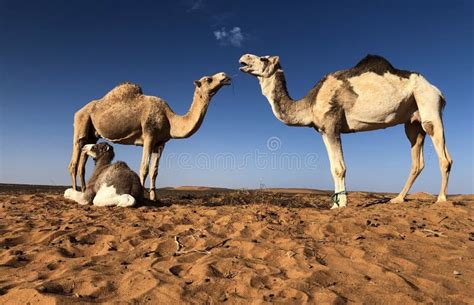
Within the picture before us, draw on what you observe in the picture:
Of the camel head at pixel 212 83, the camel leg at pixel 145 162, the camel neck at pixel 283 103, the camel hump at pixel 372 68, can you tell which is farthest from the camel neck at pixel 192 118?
the camel hump at pixel 372 68

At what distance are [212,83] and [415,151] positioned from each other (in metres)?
5.23

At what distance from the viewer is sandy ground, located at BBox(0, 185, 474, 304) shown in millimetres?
2680

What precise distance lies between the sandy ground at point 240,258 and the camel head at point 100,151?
296 centimetres

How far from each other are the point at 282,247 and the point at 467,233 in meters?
2.74

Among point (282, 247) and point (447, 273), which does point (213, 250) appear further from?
point (447, 273)

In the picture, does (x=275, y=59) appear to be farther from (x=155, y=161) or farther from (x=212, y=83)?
(x=155, y=161)

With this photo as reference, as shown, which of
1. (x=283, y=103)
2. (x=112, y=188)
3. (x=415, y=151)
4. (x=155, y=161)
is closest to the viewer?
(x=112, y=188)

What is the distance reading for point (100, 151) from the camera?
8781 mm

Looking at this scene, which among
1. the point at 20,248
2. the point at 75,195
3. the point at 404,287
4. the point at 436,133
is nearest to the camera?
the point at 404,287

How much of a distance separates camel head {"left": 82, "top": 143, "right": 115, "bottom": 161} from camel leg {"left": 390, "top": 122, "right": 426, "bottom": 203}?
671 cm

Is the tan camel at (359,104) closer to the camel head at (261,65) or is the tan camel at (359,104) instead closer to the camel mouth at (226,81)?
the camel head at (261,65)

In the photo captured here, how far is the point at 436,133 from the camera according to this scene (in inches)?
297

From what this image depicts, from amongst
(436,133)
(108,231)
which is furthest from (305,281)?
(436,133)

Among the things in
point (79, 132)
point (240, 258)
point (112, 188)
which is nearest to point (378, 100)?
point (240, 258)
